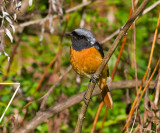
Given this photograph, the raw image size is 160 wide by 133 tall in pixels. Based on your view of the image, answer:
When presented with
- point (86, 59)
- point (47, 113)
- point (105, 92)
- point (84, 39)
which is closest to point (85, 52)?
point (86, 59)

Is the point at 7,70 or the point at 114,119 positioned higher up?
the point at 7,70

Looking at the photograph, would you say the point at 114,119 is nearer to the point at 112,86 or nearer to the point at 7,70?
the point at 112,86

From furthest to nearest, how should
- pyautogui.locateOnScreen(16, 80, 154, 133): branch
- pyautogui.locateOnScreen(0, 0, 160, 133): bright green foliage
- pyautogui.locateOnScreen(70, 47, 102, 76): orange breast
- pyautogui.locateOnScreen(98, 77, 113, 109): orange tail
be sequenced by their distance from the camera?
pyautogui.locateOnScreen(0, 0, 160, 133): bright green foliage
pyautogui.locateOnScreen(98, 77, 113, 109): orange tail
pyautogui.locateOnScreen(16, 80, 154, 133): branch
pyautogui.locateOnScreen(70, 47, 102, 76): orange breast

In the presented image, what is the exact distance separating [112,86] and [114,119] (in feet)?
1.87

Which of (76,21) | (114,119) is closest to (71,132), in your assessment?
(114,119)

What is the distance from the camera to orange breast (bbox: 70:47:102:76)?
328cm

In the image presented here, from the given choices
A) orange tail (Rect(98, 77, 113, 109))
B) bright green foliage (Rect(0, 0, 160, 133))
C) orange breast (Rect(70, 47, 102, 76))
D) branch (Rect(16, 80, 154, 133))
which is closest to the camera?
orange breast (Rect(70, 47, 102, 76))

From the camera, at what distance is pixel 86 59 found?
3.28 m

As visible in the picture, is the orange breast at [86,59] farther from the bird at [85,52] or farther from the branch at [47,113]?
the branch at [47,113]

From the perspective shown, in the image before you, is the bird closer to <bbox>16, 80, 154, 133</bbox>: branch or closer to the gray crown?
the gray crown

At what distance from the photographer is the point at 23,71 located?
183 inches

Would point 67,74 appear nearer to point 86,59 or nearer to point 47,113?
point 47,113

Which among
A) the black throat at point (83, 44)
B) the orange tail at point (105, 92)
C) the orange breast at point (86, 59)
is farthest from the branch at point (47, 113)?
the black throat at point (83, 44)

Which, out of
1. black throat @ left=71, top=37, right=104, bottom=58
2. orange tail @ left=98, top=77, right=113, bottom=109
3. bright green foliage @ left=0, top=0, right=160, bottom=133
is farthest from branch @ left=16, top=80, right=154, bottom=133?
black throat @ left=71, top=37, right=104, bottom=58
